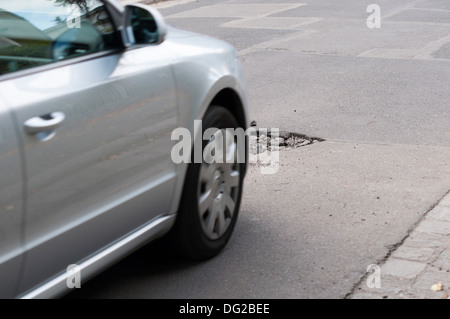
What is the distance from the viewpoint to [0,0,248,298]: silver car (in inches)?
130

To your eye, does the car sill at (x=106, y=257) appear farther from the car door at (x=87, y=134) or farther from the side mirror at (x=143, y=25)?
the side mirror at (x=143, y=25)

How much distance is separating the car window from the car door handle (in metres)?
0.26

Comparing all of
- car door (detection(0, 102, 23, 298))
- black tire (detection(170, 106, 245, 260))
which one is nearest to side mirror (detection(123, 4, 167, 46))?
black tire (detection(170, 106, 245, 260))

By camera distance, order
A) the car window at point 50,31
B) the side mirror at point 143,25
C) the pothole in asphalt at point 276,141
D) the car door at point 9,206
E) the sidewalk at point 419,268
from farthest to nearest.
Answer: the pothole in asphalt at point 276,141, the sidewalk at point 419,268, the side mirror at point 143,25, the car window at point 50,31, the car door at point 9,206

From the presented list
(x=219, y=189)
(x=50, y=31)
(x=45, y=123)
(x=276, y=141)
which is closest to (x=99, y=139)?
(x=45, y=123)

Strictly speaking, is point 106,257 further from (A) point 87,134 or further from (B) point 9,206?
(B) point 9,206

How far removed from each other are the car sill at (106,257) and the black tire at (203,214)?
11 cm

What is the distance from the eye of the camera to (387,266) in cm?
479

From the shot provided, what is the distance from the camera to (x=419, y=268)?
15.6 feet

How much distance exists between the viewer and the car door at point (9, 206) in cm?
312

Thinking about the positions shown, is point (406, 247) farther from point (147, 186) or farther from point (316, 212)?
point (147, 186)

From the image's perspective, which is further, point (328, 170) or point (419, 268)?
point (328, 170)

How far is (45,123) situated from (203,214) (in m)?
1.53

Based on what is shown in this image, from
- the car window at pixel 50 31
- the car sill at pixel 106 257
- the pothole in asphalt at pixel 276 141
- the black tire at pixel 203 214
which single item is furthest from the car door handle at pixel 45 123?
the pothole in asphalt at pixel 276 141
